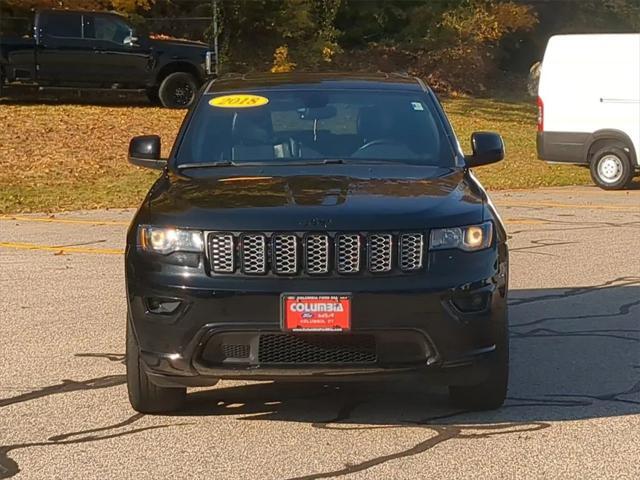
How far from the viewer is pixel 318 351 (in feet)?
17.8

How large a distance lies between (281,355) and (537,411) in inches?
54.8

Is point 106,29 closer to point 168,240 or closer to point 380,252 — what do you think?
point 168,240

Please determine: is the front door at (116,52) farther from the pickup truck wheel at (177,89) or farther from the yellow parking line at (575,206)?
the yellow parking line at (575,206)

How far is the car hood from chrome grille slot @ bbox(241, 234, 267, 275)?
0.05 m

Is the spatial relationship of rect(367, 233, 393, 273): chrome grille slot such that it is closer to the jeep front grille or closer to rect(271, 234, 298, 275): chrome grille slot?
the jeep front grille

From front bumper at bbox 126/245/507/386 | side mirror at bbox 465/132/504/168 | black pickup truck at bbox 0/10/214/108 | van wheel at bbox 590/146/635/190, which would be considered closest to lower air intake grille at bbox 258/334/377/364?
front bumper at bbox 126/245/507/386

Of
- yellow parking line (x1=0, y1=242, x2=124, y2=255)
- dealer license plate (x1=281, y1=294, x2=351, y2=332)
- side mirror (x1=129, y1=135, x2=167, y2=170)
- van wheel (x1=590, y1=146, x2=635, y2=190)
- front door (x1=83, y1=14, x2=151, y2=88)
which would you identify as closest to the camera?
dealer license plate (x1=281, y1=294, x2=351, y2=332)

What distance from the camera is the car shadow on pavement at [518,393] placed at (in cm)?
590

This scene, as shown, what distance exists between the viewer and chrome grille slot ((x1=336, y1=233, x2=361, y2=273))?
5.37 metres

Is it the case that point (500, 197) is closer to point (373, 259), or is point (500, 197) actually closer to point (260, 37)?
point (373, 259)

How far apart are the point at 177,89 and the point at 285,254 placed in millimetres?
20023

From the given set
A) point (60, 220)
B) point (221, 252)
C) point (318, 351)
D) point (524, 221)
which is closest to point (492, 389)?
point (318, 351)

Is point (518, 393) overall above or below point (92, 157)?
above

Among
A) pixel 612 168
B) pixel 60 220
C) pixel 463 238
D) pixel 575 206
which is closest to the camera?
pixel 463 238
